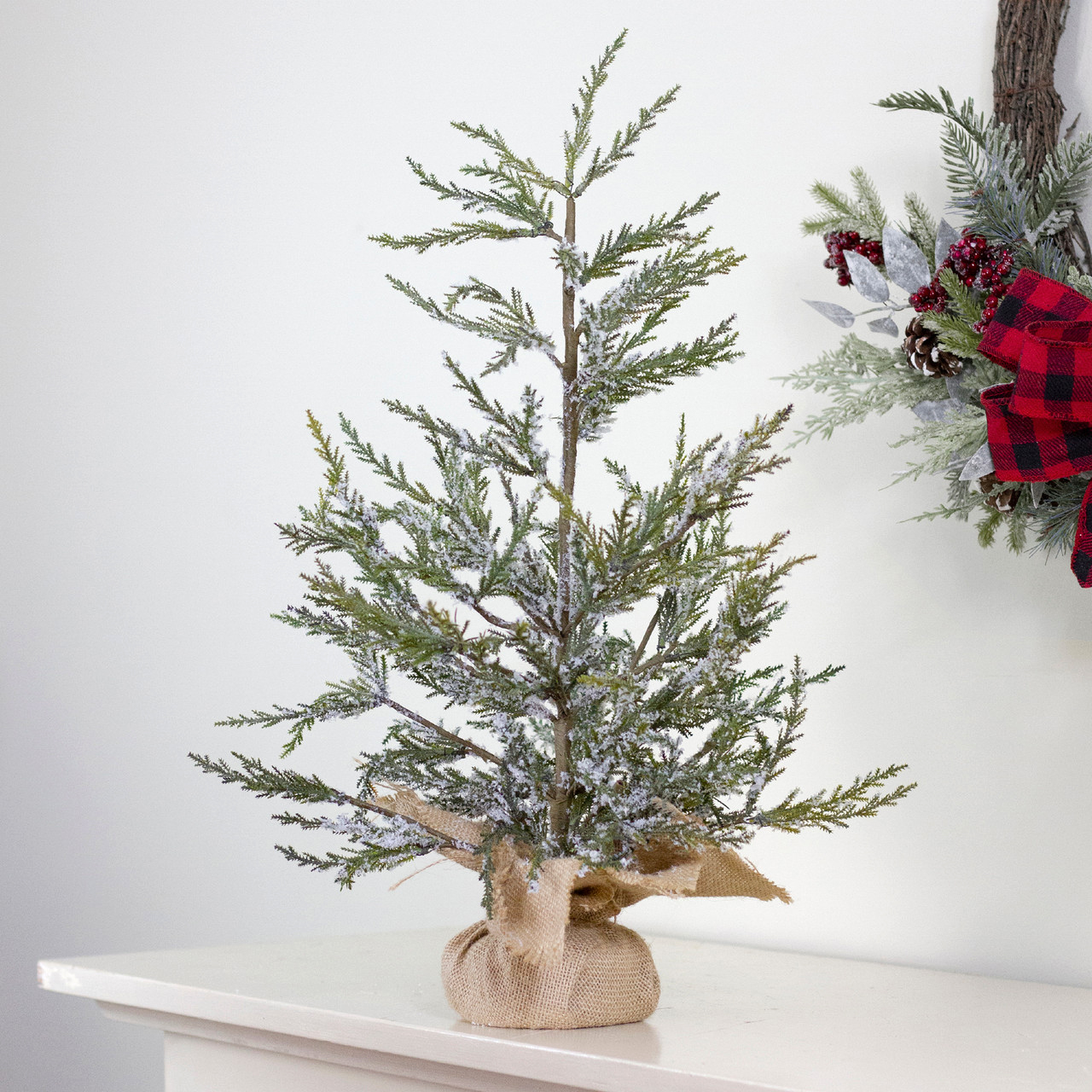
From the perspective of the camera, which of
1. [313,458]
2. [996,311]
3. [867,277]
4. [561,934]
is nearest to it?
[561,934]

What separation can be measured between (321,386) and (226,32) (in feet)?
1.69

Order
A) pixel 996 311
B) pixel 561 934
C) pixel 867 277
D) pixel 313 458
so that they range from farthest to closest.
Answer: pixel 313 458
pixel 867 277
pixel 996 311
pixel 561 934

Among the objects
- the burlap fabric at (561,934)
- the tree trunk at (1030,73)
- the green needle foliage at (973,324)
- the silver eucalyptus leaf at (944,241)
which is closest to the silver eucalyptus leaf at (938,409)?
the green needle foliage at (973,324)

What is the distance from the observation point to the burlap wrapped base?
2.35 ft

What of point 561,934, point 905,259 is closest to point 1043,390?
point 905,259

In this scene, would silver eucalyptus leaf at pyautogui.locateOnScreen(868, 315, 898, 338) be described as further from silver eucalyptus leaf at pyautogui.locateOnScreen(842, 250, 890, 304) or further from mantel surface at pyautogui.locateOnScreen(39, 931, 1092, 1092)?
mantel surface at pyautogui.locateOnScreen(39, 931, 1092, 1092)

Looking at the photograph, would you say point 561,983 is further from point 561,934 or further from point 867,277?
point 867,277

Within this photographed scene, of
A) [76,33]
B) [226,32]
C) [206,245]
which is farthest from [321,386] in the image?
[76,33]

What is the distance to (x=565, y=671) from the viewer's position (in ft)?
2.41

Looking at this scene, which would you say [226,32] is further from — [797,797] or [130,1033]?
[130,1033]

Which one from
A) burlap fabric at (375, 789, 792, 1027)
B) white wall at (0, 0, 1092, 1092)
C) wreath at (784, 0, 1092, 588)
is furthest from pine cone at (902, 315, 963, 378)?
burlap fabric at (375, 789, 792, 1027)

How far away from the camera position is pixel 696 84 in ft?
3.89

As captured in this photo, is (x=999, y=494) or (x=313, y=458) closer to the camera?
(x=999, y=494)

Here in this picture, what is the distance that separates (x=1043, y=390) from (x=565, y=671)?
372 mm
